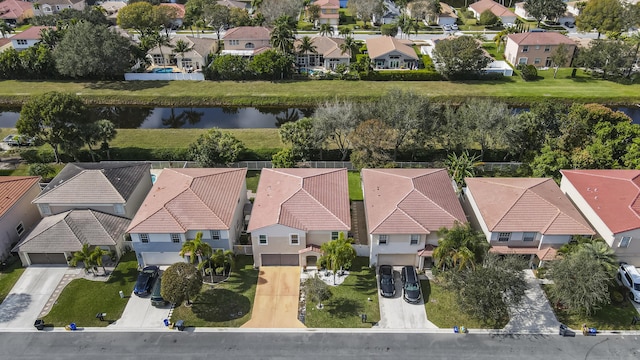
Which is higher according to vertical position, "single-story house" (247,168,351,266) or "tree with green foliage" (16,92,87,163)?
"tree with green foliage" (16,92,87,163)

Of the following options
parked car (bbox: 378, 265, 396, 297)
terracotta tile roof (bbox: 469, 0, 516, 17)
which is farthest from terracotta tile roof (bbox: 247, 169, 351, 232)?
terracotta tile roof (bbox: 469, 0, 516, 17)

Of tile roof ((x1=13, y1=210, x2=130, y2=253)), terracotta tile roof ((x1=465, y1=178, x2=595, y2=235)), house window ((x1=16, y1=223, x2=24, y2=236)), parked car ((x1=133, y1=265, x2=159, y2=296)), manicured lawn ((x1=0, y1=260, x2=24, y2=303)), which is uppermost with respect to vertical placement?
terracotta tile roof ((x1=465, y1=178, x2=595, y2=235))

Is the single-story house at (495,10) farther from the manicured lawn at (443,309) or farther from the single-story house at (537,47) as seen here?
the manicured lawn at (443,309)

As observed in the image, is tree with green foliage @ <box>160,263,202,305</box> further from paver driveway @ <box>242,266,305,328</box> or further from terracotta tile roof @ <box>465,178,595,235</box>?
terracotta tile roof @ <box>465,178,595,235</box>

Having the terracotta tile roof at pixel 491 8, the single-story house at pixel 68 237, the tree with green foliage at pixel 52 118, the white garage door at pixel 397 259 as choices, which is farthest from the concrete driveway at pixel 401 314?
the terracotta tile roof at pixel 491 8

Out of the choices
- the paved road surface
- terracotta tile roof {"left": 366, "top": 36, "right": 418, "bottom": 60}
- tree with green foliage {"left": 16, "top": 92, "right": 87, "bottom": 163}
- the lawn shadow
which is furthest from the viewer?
terracotta tile roof {"left": 366, "top": 36, "right": 418, "bottom": 60}

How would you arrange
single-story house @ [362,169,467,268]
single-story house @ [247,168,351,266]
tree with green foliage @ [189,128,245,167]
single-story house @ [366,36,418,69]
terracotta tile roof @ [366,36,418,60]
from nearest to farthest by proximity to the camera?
single-story house @ [362,169,467,268]
single-story house @ [247,168,351,266]
tree with green foliage @ [189,128,245,167]
single-story house @ [366,36,418,69]
terracotta tile roof @ [366,36,418,60]

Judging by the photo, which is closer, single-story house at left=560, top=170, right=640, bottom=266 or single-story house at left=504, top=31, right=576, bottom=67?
single-story house at left=560, top=170, right=640, bottom=266

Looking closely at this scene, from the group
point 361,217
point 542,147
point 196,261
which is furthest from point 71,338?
point 542,147
